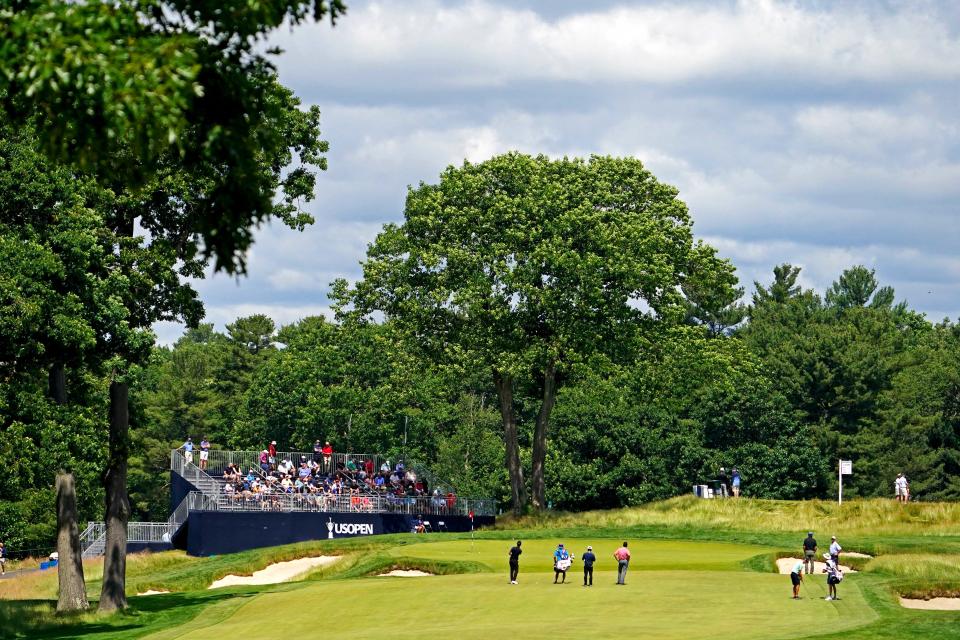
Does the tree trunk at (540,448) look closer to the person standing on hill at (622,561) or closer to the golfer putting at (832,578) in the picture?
the person standing on hill at (622,561)

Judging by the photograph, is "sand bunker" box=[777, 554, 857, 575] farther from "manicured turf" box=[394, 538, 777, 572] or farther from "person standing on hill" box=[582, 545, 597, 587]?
"person standing on hill" box=[582, 545, 597, 587]

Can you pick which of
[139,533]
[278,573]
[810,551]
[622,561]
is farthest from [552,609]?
[139,533]

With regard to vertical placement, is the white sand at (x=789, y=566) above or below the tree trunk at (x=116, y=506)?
below

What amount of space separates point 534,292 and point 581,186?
711 centimetres

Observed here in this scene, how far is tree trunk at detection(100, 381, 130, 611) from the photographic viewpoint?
42469 millimetres

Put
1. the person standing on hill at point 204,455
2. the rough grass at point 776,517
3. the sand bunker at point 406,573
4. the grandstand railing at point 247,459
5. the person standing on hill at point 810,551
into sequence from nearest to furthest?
the person standing on hill at point 810,551
the sand bunker at point 406,573
the rough grass at point 776,517
the person standing on hill at point 204,455
the grandstand railing at point 247,459

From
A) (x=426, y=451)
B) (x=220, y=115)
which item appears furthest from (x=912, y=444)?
(x=220, y=115)

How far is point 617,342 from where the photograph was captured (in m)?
68.4

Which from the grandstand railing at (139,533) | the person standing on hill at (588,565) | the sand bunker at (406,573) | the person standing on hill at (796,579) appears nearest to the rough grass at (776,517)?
the sand bunker at (406,573)

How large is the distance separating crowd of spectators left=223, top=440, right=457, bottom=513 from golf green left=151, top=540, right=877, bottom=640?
66.6 ft

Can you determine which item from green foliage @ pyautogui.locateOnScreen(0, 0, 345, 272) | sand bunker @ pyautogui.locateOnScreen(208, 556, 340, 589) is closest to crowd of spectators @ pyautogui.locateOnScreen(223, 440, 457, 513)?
sand bunker @ pyautogui.locateOnScreen(208, 556, 340, 589)

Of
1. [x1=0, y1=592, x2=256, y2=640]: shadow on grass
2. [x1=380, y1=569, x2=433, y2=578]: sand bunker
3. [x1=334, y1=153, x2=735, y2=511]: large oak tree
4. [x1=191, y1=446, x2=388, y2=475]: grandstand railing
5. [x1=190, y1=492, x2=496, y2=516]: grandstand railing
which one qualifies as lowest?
[x1=0, y1=592, x2=256, y2=640]: shadow on grass

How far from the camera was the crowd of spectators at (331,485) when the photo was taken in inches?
2751

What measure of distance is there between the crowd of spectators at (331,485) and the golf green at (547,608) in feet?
66.6
